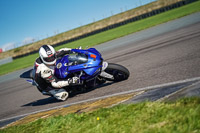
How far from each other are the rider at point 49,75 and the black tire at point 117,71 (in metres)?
0.99

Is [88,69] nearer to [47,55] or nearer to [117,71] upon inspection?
[117,71]

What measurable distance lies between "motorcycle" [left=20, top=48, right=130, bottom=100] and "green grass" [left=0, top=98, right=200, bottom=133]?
216 cm

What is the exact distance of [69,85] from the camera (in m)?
7.08

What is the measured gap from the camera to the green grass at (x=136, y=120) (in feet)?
9.67

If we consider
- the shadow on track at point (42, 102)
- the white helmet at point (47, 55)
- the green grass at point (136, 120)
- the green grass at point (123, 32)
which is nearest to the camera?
the green grass at point (136, 120)

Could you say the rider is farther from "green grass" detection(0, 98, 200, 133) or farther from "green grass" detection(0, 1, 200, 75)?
"green grass" detection(0, 1, 200, 75)

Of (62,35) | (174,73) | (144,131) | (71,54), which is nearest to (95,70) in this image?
(71,54)

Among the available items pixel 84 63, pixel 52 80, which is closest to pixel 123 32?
pixel 52 80

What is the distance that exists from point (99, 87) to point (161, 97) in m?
3.27

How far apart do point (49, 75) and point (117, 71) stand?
6.57ft

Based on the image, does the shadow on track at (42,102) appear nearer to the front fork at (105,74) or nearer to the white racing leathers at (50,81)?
the white racing leathers at (50,81)

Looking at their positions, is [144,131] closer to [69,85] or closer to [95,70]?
[95,70]

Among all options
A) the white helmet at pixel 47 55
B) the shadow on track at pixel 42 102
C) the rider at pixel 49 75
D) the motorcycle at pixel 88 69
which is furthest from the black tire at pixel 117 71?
the shadow on track at pixel 42 102

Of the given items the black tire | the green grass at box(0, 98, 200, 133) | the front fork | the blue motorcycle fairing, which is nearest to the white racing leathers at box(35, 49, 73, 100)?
the blue motorcycle fairing
